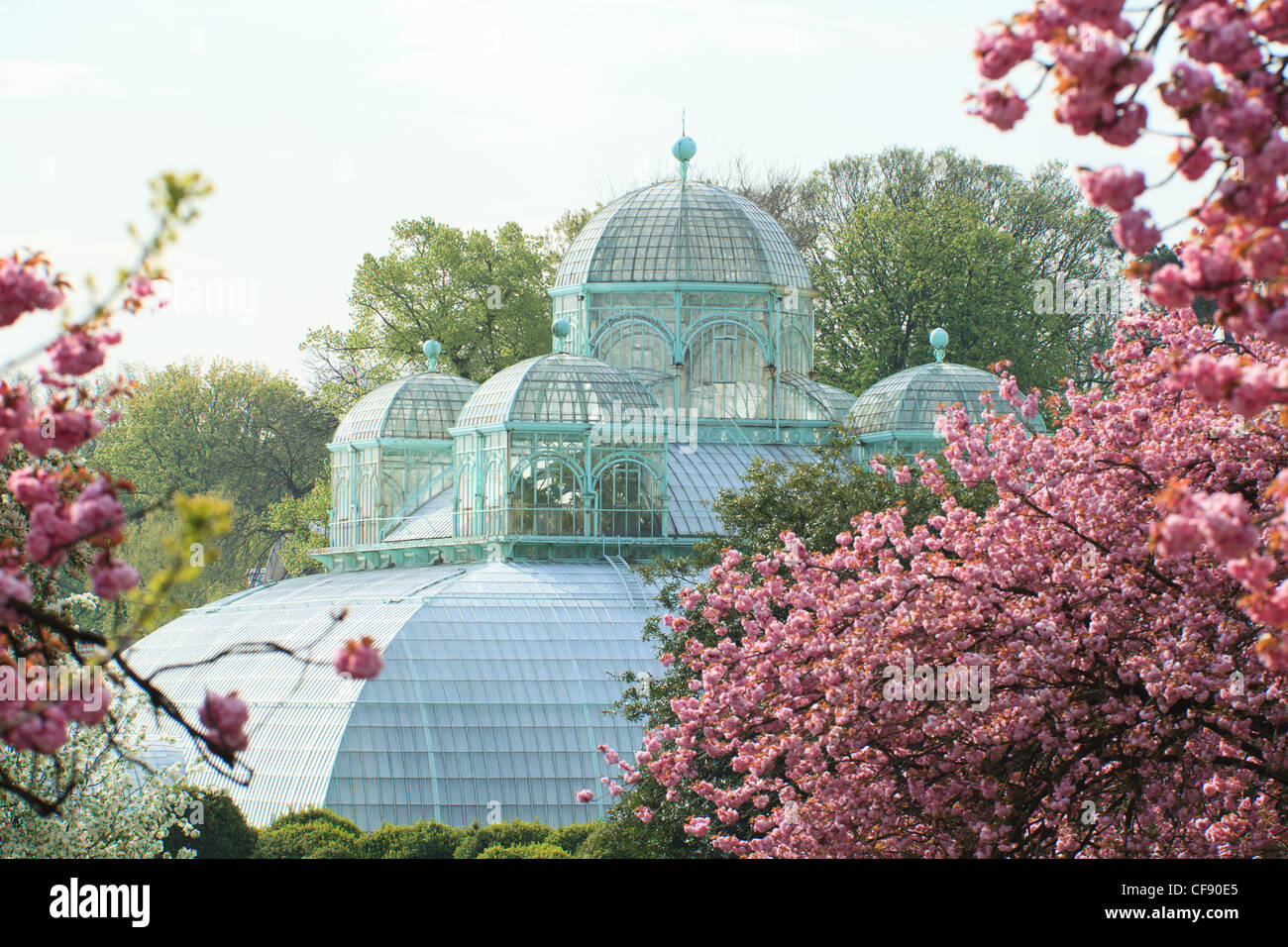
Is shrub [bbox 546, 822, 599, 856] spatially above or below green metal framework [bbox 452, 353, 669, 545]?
below

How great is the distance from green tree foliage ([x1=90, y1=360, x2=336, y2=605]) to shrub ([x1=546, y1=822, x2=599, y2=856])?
3504cm

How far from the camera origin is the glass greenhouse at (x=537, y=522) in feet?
100

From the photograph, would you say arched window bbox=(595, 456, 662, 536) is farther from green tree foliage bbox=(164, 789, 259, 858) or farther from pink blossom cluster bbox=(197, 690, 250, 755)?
pink blossom cluster bbox=(197, 690, 250, 755)

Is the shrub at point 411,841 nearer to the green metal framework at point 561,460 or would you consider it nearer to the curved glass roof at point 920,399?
the green metal framework at point 561,460

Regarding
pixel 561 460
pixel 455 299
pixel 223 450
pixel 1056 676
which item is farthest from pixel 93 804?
pixel 223 450

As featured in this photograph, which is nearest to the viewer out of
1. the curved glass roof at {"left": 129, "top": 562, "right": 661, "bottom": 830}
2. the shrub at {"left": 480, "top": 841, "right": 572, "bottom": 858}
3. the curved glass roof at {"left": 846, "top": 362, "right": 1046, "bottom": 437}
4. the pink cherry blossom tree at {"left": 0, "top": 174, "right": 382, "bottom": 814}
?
the pink cherry blossom tree at {"left": 0, "top": 174, "right": 382, "bottom": 814}

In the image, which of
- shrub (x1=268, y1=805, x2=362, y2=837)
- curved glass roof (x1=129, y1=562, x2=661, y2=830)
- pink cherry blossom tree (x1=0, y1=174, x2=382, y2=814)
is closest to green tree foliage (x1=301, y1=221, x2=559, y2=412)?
Result: curved glass roof (x1=129, y1=562, x2=661, y2=830)

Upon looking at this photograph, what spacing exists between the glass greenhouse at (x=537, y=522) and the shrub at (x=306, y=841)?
2145 mm

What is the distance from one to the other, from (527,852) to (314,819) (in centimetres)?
455

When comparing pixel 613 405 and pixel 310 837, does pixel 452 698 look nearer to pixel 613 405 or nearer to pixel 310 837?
pixel 310 837

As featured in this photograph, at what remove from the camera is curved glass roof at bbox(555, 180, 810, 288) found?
44469mm

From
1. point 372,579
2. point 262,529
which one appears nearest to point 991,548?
point 372,579

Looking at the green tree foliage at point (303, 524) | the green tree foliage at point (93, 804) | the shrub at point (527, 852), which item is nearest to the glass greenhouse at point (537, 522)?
the shrub at point (527, 852)
